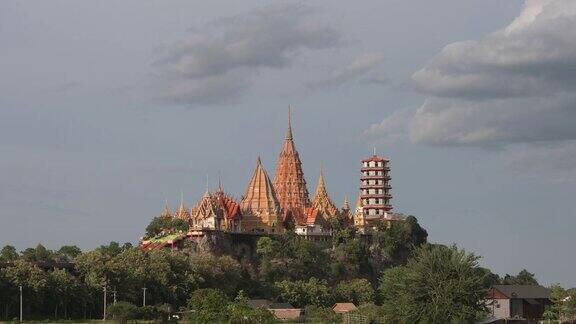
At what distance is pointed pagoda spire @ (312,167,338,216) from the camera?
170 meters

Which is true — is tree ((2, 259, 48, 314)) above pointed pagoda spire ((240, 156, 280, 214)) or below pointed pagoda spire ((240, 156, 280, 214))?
below

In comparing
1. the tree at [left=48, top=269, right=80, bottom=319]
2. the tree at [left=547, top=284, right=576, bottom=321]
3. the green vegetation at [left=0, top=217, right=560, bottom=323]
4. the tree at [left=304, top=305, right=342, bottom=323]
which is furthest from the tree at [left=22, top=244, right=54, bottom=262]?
the tree at [left=547, top=284, right=576, bottom=321]

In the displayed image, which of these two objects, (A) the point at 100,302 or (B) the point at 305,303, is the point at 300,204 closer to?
(B) the point at 305,303

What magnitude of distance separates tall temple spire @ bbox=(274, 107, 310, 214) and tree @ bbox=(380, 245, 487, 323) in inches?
3277

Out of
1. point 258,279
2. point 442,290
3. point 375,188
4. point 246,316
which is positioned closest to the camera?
point 442,290

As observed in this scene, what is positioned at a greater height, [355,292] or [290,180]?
[290,180]

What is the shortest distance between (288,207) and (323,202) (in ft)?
25.8

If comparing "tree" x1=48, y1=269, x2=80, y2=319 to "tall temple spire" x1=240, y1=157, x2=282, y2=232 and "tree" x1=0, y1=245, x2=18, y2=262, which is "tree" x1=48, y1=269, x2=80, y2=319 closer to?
"tree" x1=0, y1=245, x2=18, y2=262

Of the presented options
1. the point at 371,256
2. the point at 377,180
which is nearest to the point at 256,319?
the point at 371,256

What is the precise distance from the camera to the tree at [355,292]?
437 ft

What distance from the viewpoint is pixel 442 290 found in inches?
3228

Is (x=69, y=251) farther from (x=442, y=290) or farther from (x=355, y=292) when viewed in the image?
(x=442, y=290)

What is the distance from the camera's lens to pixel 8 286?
98.6m

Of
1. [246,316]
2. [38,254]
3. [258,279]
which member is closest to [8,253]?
[38,254]
